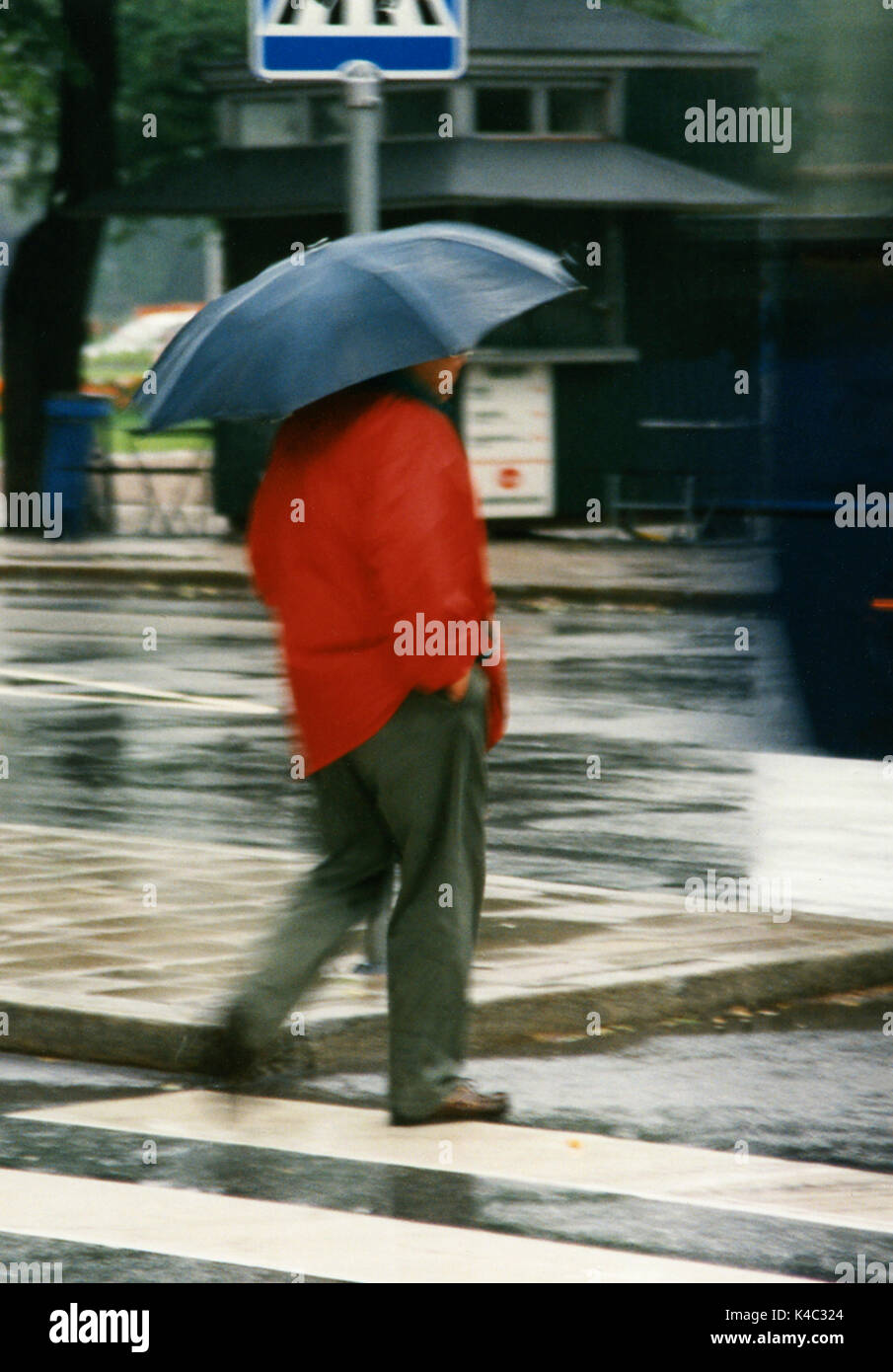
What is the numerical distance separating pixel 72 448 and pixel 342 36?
63.6ft

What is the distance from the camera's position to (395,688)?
5945mm

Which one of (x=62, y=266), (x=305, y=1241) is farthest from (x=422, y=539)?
(x=62, y=266)

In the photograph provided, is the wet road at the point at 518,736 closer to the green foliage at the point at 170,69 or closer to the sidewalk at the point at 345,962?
the sidewalk at the point at 345,962

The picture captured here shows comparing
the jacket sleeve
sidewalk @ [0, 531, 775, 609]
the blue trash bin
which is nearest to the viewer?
the jacket sleeve

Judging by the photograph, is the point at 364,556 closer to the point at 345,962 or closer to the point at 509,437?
the point at 345,962

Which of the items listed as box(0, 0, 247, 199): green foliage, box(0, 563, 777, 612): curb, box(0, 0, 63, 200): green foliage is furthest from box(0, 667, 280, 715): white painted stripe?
box(0, 0, 247, 199): green foliage

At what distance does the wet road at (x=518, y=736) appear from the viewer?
10258mm

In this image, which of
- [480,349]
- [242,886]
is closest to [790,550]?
[242,886]

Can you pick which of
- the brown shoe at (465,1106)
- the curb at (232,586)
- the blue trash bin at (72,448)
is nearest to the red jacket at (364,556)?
the brown shoe at (465,1106)

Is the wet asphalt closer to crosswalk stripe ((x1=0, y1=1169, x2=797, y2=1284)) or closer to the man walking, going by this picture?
crosswalk stripe ((x1=0, y1=1169, x2=797, y2=1284))

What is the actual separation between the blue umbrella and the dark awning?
2021 cm

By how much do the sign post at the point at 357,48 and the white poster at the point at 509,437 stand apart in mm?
18643

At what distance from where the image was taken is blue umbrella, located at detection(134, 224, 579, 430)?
19.3 feet

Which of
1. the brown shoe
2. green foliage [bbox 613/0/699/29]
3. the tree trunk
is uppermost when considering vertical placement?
green foliage [bbox 613/0/699/29]
